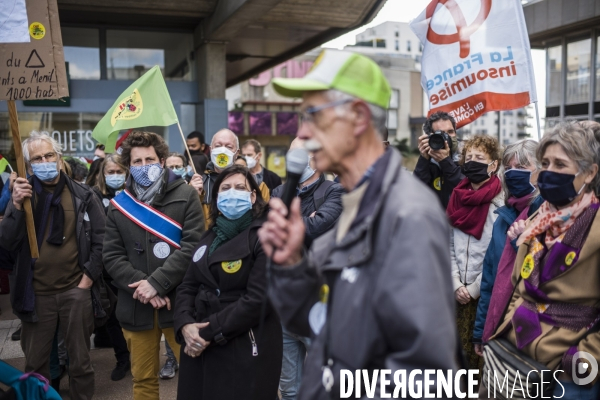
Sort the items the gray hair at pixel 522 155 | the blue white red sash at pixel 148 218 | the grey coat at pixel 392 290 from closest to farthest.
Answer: the grey coat at pixel 392 290
the gray hair at pixel 522 155
the blue white red sash at pixel 148 218

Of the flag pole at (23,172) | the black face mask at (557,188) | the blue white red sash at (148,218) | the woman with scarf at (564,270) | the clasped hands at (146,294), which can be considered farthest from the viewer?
the flag pole at (23,172)

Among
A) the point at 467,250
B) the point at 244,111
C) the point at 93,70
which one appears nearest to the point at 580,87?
the point at 93,70

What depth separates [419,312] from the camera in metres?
1.50

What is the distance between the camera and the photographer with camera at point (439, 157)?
180 inches

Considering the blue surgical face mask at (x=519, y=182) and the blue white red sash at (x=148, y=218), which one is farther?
the blue white red sash at (x=148, y=218)

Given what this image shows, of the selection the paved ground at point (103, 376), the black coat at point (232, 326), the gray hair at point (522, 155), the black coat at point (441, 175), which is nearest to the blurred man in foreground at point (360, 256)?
the black coat at point (232, 326)

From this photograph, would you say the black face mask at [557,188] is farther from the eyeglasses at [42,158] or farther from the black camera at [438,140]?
the eyeglasses at [42,158]

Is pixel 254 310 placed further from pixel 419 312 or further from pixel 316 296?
pixel 419 312


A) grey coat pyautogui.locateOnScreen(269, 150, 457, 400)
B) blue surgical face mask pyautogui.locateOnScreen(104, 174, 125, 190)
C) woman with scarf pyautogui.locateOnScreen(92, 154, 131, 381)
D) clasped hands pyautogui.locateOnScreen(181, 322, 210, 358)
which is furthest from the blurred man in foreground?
blue surgical face mask pyautogui.locateOnScreen(104, 174, 125, 190)

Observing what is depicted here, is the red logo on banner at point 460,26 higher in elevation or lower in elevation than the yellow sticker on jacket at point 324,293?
higher

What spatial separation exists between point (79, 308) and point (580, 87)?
1648cm

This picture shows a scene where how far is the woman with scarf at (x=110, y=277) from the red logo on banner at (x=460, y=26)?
3308mm

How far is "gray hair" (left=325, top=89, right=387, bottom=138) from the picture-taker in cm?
177

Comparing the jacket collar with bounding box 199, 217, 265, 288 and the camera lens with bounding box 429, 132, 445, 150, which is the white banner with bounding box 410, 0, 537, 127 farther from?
the jacket collar with bounding box 199, 217, 265, 288
